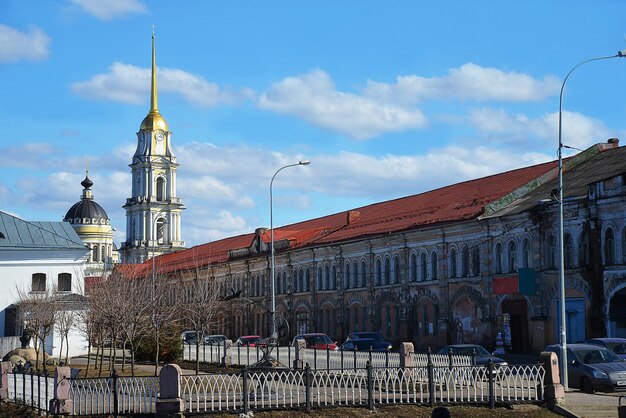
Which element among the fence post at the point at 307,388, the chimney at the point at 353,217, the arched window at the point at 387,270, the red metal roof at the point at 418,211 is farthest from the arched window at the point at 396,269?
the fence post at the point at 307,388

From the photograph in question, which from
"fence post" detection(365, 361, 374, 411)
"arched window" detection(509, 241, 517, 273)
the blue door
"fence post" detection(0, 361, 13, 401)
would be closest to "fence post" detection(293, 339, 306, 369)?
"fence post" detection(0, 361, 13, 401)

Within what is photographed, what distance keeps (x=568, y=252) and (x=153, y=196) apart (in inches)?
3780

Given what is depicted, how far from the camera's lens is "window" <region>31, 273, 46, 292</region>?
232 feet

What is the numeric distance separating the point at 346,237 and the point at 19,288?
23.1m

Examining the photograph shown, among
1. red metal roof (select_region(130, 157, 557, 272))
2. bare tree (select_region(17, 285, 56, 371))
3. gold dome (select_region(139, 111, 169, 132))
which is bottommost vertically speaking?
bare tree (select_region(17, 285, 56, 371))

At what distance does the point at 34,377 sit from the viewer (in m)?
30.0

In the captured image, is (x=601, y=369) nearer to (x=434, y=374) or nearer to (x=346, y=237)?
(x=434, y=374)

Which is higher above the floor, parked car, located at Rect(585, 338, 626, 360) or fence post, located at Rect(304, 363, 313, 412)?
parked car, located at Rect(585, 338, 626, 360)

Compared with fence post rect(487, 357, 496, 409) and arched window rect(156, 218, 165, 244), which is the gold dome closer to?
arched window rect(156, 218, 165, 244)

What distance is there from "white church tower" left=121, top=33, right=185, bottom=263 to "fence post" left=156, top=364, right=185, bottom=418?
377 feet

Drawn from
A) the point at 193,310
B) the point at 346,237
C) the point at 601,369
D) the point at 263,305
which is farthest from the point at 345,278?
the point at 601,369

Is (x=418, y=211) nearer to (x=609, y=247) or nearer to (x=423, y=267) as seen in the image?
(x=423, y=267)

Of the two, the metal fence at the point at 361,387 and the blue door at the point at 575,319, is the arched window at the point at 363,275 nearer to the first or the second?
the blue door at the point at 575,319

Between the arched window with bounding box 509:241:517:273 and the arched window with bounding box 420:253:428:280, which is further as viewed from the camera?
the arched window with bounding box 420:253:428:280
